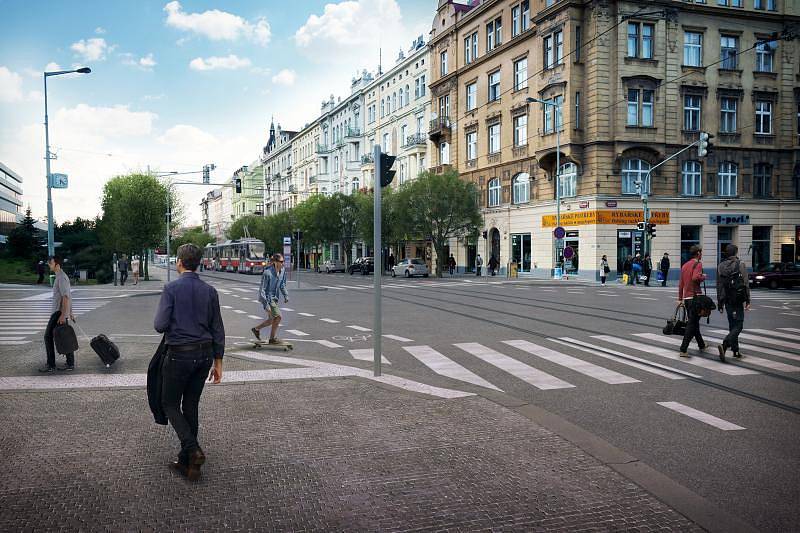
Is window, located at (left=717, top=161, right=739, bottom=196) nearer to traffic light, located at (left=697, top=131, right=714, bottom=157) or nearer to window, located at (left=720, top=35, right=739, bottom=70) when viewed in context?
window, located at (left=720, top=35, right=739, bottom=70)

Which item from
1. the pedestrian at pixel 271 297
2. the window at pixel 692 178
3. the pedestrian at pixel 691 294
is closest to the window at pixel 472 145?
the window at pixel 692 178

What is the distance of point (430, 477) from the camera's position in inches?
178

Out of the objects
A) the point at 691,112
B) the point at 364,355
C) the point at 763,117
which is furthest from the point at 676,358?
the point at 763,117

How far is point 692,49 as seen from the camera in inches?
1490

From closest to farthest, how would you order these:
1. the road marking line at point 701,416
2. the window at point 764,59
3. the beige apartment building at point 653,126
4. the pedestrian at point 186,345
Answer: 1. the pedestrian at point 186,345
2. the road marking line at point 701,416
3. the beige apartment building at point 653,126
4. the window at point 764,59

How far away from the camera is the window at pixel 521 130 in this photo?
41675 mm

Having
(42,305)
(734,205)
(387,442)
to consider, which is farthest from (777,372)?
(734,205)

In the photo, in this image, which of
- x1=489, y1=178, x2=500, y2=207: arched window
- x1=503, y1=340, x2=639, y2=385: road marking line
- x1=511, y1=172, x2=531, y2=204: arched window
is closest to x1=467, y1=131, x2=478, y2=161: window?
x1=489, y1=178, x2=500, y2=207: arched window

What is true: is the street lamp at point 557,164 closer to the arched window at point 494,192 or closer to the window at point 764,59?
the arched window at point 494,192

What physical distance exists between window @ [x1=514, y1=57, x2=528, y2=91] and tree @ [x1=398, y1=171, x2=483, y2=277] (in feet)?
24.2

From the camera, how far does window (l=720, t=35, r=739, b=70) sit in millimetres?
38250

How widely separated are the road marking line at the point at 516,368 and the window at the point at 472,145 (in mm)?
38718

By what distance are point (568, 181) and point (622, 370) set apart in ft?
103

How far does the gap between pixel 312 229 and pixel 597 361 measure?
184ft
